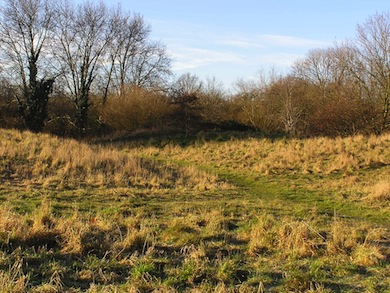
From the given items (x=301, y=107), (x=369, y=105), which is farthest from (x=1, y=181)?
(x=301, y=107)

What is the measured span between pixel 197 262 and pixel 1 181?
327 inches

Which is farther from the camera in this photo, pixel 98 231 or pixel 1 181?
pixel 1 181

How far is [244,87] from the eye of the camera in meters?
39.6

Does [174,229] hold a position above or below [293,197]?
above

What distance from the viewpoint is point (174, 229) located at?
592 cm

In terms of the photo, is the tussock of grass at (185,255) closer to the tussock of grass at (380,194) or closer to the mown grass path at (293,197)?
the mown grass path at (293,197)

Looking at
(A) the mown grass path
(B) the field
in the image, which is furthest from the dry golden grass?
(B) the field

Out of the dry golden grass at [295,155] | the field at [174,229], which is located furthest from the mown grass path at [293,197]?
the dry golden grass at [295,155]

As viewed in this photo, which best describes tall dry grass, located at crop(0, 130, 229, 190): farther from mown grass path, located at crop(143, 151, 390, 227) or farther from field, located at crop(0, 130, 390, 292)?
mown grass path, located at crop(143, 151, 390, 227)

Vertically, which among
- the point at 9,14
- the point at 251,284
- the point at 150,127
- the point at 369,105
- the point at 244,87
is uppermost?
the point at 9,14

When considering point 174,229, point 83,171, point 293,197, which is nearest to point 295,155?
point 293,197

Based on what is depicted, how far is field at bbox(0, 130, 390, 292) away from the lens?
161 inches

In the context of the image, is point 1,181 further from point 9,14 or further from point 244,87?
point 244,87

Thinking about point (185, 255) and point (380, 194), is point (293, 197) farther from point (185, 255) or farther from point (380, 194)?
point (185, 255)
